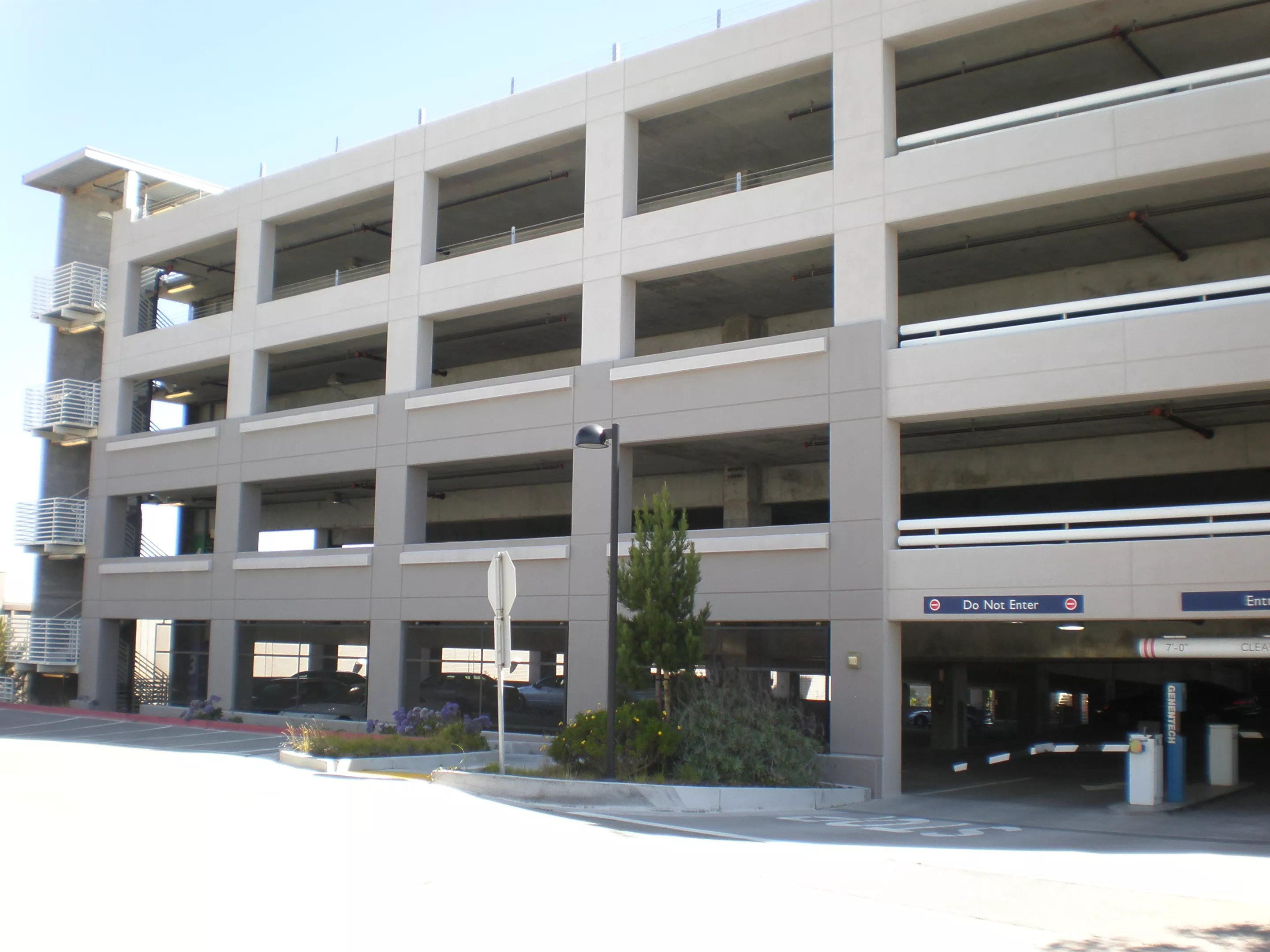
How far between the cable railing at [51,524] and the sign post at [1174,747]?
3123cm

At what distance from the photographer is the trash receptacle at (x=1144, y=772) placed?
66.3 ft

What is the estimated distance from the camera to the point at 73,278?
3928 cm

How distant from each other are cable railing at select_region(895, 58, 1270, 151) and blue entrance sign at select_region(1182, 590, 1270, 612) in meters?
8.58

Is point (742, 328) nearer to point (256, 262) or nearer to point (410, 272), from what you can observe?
point (410, 272)

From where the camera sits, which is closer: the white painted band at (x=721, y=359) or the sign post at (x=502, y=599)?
the sign post at (x=502, y=599)

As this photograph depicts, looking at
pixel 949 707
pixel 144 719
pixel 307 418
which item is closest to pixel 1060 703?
pixel 949 707

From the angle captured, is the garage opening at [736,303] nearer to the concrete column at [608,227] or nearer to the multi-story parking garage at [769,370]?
the multi-story parking garage at [769,370]

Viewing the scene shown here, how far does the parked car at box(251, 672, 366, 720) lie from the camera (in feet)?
106

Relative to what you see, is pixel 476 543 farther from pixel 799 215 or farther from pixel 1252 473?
pixel 1252 473

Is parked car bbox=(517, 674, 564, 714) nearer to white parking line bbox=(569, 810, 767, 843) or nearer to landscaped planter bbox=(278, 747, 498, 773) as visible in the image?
landscaped planter bbox=(278, 747, 498, 773)

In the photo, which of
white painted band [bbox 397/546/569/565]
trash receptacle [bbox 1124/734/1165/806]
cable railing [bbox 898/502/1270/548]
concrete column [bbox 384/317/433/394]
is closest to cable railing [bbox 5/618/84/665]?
white painted band [bbox 397/546/569/565]

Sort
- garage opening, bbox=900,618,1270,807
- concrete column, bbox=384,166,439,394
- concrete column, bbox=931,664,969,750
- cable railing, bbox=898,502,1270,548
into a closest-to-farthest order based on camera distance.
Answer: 1. cable railing, bbox=898,502,1270,548
2. garage opening, bbox=900,618,1270,807
3. concrete column, bbox=384,166,439,394
4. concrete column, bbox=931,664,969,750

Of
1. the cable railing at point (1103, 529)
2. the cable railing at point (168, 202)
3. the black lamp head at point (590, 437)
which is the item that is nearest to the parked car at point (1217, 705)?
the cable railing at point (1103, 529)

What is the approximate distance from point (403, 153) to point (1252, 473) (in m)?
21.2
